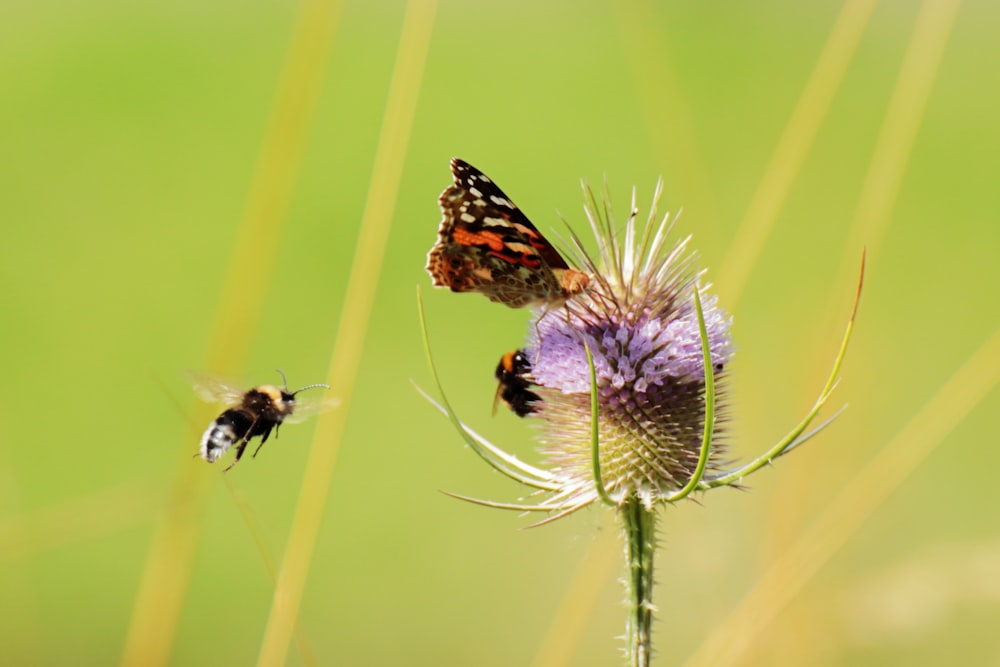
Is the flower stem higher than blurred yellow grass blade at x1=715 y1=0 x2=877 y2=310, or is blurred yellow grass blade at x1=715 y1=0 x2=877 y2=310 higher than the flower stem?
blurred yellow grass blade at x1=715 y1=0 x2=877 y2=310

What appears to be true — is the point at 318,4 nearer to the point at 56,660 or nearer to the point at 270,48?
the point at 56,660

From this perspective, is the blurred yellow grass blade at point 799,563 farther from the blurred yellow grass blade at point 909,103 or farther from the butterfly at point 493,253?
the butterfly at point 493,253

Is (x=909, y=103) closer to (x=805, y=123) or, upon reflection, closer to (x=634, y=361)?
(x=805, y=123)

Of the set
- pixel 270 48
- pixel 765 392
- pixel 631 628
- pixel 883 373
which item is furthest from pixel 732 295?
pixel 270 48

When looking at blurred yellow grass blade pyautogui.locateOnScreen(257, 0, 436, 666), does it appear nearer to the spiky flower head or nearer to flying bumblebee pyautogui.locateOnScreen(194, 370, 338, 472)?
flying bumblebee pyautogui.locateOnScreen(194, 370, 338, 472)

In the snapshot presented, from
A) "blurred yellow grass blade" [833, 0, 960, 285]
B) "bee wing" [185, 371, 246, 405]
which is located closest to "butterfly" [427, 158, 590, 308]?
"bee wing" [185, 371, 246, 405]

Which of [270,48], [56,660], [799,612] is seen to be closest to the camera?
[799,612]
